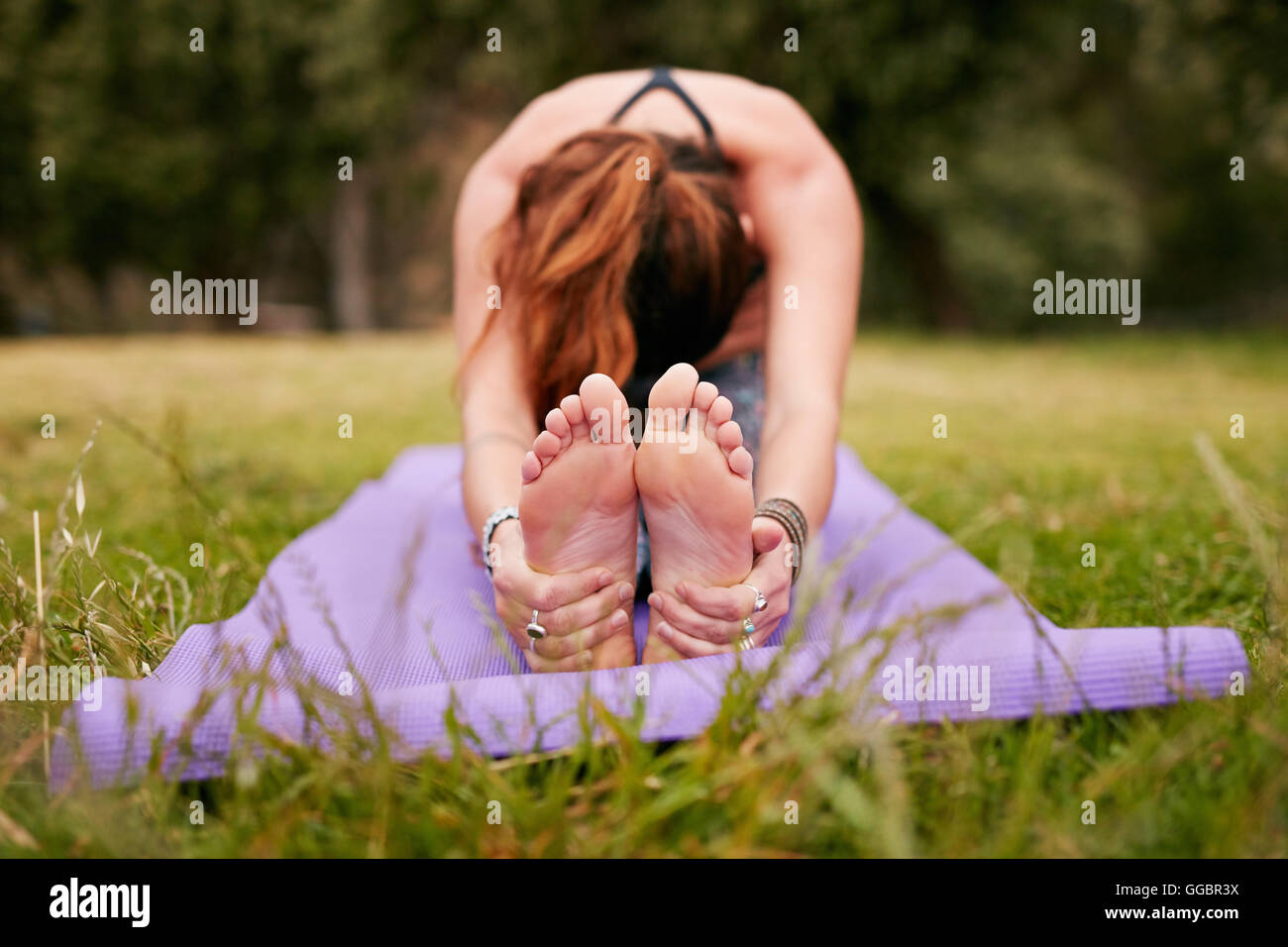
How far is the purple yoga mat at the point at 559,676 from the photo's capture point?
3.33 feet

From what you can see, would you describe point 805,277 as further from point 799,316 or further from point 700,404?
point 700,404

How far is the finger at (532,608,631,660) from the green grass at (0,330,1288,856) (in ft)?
0.79

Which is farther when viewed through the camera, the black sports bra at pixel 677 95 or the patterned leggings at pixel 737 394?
the black sports bra at pixel 677 95

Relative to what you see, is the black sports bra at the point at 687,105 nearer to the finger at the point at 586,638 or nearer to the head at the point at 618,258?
the head at the point at 618,258

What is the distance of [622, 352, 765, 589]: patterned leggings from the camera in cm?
166

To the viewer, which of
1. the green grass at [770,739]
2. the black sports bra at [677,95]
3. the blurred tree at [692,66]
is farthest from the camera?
the blurred tree at [692,66]

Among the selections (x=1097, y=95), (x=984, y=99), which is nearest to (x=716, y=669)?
(x=984, y=99)

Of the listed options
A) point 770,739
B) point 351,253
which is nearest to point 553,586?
point 770,739

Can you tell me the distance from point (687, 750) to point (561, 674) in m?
0.27

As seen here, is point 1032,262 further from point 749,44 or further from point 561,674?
point 561,674

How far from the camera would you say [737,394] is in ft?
6.34

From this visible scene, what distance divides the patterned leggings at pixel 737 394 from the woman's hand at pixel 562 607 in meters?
0.33

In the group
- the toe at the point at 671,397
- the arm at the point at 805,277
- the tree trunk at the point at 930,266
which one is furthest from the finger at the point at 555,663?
the tree trunk at the point at 930,266

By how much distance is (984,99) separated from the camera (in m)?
8.83
